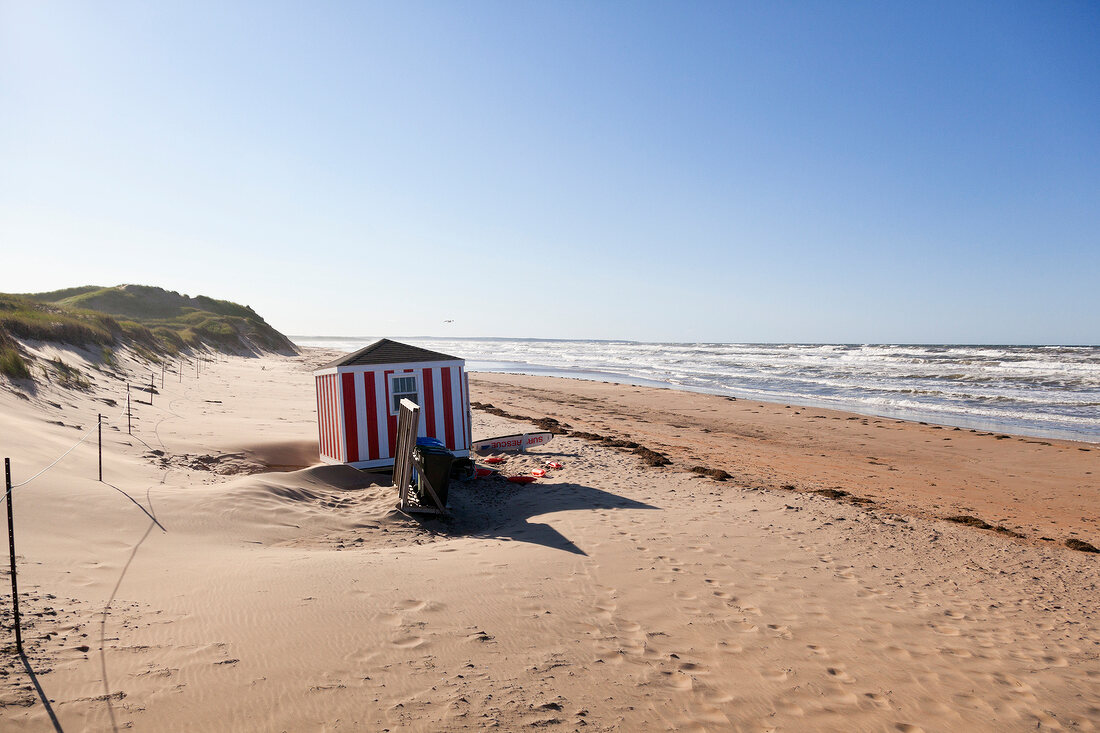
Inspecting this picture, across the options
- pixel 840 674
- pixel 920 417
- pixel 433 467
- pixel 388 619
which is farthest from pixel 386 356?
pixel 920 417

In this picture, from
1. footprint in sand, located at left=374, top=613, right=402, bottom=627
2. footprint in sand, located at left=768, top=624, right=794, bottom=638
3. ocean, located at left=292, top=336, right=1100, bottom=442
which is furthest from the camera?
ocean, located at left=292, top=336, right=1100, bottom=442

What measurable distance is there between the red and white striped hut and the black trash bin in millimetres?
3022

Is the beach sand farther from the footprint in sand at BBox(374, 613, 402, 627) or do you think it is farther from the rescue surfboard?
the rescue surfboard

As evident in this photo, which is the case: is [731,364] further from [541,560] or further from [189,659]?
[189,659]

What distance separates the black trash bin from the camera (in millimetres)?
Answer: 9414

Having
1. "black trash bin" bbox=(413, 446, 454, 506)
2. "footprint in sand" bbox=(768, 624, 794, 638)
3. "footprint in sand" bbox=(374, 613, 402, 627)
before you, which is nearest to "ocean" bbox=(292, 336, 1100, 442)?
"footprint in sand" bbox=(768, 624, 794, 638)

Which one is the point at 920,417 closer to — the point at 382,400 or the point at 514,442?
Answer: the point at 514,442

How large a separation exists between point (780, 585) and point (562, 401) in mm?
21768

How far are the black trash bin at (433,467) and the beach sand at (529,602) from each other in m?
Answer: 0.48

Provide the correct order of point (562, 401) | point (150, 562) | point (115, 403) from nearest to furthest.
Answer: point (150, 562)
point (115, 403)
point (562, 401)

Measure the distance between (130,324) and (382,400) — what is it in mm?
24615

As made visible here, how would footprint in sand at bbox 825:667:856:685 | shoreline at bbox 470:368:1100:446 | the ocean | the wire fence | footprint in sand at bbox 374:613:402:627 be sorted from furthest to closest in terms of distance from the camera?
the ocean, shoreline at bbox 470:368:1100:446, footprint in sand at bbox 374:613:402:627, footprint in sand at bbox 825:667:856:685, the wire fence

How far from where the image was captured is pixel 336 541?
7914 millimetres

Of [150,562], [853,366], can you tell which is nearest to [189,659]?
[150,562]
